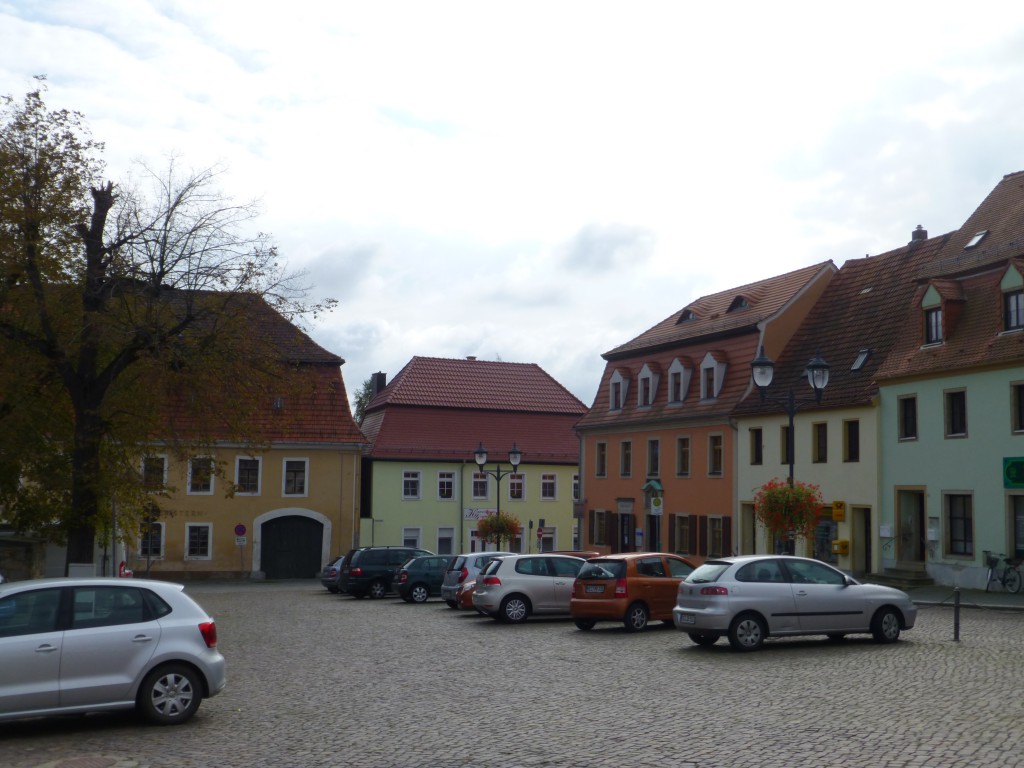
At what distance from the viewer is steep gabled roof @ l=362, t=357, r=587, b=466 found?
63594 millimetres

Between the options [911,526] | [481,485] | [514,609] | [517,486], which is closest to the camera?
[514,609]

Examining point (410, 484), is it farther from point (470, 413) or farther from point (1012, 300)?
point (1012, 300)

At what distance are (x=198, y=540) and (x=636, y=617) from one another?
36.2 meters

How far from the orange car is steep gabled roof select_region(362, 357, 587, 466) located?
3963cm

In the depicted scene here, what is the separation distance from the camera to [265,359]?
2584cm

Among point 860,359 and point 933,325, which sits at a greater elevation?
point 933,325

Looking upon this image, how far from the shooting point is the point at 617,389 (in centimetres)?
5478

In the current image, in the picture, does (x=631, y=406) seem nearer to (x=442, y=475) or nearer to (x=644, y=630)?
(x=442, y=475)

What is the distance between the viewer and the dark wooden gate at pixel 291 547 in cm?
5512

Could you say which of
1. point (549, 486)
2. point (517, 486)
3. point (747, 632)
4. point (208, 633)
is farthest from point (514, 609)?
point (549, 486)

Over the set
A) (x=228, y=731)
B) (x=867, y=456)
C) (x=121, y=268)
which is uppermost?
(x=121, y=268)

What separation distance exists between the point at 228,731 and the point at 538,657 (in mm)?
7470

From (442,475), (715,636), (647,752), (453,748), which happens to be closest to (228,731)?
(453,748)

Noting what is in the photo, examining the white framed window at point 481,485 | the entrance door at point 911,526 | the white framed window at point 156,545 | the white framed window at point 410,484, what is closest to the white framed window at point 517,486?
the white framed window at point 481,485
